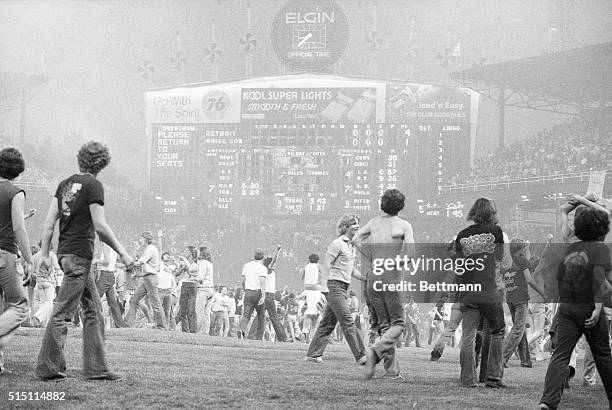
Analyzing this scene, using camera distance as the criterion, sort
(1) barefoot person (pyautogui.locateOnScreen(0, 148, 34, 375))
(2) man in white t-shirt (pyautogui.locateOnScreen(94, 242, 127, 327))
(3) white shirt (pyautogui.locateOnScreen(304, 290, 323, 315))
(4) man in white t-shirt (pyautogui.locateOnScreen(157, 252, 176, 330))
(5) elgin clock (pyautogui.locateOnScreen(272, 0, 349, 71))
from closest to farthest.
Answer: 1. (1) barefoot person (pyautogui.locateOnScreen(0, 148, 34, 375))
2. (2) man in white t-shirt (pyautogui.locateOnScreen(94, 242, 127, 327))
3. (4) man in white t-shirt (pyautogui.locateOnScreen(157, 252, 176, 330))
4. (3) white shirt (pyautogui.locateOnScreen(304, 290, 323, 315))
5. (5) elgin clock (pyautogui.locateOnScreen(272, 0, 349, 71))

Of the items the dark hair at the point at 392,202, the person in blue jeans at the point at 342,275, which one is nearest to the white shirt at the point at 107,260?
the person in blue jeans at the point at 342,275

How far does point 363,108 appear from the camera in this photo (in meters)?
48.1

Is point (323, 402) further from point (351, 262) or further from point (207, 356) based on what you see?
point (207, 356)

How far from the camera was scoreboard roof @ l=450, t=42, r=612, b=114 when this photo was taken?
4533cm

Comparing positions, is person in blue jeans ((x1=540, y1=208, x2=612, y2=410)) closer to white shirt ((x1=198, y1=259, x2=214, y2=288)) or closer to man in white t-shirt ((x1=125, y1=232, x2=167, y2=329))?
man in white t-shirt ((x1=125, y1=232, x2=167, y2=329))

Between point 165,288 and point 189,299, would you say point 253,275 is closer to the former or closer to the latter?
point 189,299

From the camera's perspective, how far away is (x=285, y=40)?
5122cm

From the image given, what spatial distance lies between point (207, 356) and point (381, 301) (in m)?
3.39

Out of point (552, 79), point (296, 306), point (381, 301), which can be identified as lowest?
point (296, 306)

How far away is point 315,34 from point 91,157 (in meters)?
43.4

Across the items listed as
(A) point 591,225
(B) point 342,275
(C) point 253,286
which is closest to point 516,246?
(B) point 342,275

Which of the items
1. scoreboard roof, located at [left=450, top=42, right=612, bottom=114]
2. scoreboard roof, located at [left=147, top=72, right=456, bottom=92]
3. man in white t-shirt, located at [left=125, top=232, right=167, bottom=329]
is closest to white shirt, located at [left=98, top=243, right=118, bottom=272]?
man in white t-shirt, located at [left=125, top=232, right=167, bottom=329]

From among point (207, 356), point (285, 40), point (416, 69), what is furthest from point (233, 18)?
point (207, 356)

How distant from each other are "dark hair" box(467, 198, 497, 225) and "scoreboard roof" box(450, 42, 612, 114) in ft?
118
